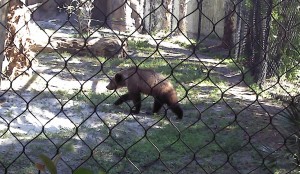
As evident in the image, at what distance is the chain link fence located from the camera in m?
3.05

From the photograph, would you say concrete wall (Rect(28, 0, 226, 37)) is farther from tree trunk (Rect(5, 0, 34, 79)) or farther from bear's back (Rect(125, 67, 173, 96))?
bear's back (Rect(125, 67, 173, 96))

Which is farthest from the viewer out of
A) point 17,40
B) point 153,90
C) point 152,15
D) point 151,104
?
point 152,15

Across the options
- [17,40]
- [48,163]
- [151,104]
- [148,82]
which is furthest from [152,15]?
[48,163]

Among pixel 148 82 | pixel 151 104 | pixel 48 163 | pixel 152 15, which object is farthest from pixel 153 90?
pixel 152 15

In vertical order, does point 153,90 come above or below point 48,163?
below

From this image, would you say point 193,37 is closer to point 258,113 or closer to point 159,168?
point 258,113

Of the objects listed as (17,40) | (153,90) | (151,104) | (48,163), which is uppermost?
(48,163)

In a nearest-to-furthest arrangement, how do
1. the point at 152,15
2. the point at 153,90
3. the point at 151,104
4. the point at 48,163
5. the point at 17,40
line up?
the point at 48,163, the point at 153,90, the point at 151,104, the point at 17,40, the point at 152,15

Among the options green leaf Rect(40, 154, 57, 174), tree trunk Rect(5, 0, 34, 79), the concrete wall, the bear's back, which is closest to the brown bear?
the bear's back

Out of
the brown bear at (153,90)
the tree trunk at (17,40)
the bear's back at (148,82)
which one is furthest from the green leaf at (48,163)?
the tree trunk at (17,40)

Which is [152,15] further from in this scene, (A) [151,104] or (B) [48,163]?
(B) [48,163]

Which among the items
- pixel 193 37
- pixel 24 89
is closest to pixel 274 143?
pixel 24 89

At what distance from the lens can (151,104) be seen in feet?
24.7

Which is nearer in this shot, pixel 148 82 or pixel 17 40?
pixel 148 82
